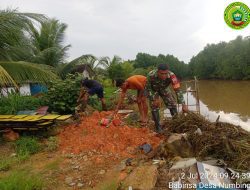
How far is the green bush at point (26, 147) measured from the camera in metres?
5.20

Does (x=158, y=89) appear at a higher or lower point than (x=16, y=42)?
lower

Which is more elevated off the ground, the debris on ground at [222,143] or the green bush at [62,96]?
the green bush at [62,96]

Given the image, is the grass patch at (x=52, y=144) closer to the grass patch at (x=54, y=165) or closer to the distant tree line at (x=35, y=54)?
the grass patch at (x=54, y=165)

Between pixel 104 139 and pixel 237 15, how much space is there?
14.5ft

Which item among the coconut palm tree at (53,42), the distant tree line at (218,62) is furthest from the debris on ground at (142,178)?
the distant tree line at (218,62)

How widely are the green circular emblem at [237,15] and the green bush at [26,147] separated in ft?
16.6

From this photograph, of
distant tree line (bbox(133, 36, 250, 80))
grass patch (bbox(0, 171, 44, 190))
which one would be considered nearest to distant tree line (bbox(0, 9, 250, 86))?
grass patch (bbox(0, 171, 44, 190))

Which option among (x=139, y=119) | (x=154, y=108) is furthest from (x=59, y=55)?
(x=154, y=108)

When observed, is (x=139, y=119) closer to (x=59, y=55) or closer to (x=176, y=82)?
(x=176, y=82)

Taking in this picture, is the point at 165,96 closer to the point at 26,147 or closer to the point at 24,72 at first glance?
the point at 26,147

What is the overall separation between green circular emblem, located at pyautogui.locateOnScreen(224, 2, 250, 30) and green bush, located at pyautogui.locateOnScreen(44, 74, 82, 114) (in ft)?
14.5

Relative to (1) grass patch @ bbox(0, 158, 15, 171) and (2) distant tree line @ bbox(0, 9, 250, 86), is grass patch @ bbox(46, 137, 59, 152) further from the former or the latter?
(2) distant tree line @ bbox(0, 9, 250, 86)

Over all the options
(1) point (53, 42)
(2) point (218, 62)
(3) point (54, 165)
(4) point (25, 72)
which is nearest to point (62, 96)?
(4) point (25, 72)

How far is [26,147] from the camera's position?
548 cm
